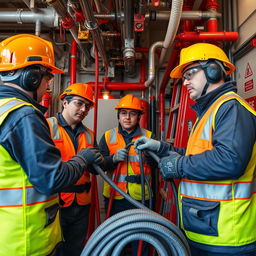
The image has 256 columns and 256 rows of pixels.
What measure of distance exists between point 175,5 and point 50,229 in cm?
146

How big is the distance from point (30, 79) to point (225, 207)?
104 centimetres

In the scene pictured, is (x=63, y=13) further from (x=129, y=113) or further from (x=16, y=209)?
(x=16, y=209)

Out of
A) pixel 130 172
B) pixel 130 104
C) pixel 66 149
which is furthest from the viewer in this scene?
pixel 130 104

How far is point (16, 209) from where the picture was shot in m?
0.84

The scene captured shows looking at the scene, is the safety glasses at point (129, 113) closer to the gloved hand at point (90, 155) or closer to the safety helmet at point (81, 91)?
the safety helmet at point (81, 91)

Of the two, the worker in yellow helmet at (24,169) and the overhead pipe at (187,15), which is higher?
the overhead pipe at (187,15)

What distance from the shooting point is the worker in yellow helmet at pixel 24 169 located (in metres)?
0.83

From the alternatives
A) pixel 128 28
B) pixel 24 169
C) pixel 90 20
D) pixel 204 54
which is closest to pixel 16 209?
pixel 24 169

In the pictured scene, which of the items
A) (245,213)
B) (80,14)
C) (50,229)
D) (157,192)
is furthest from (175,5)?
(157,192)

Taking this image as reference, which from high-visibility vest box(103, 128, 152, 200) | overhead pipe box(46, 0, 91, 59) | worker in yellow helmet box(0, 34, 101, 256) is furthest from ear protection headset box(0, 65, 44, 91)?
high-visibility vest box(103, 128, 152, 200)

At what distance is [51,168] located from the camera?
2.82 ft

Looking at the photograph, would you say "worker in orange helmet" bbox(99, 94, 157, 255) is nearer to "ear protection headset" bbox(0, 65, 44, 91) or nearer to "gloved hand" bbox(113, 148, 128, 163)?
"gloved hand" bbox(113, 148, 128, 163)

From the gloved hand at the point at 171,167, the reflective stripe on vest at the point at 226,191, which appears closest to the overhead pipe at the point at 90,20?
the gloved hand at the point at 171,167

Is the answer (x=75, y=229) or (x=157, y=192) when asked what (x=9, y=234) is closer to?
(x=75, y=229)
